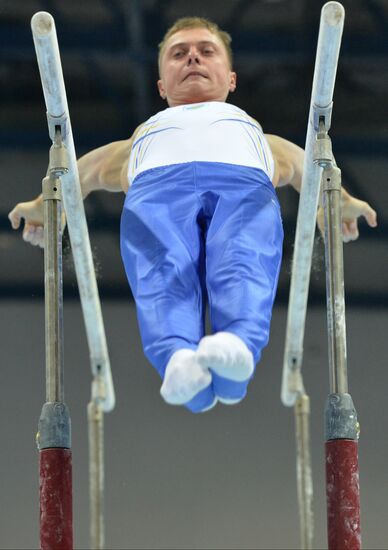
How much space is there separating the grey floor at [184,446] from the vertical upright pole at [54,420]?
2.40 metres

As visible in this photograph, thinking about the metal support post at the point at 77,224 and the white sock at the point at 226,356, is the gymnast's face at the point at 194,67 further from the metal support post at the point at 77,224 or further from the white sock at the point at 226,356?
the white sock at the point at 226,356

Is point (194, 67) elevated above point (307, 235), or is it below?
above

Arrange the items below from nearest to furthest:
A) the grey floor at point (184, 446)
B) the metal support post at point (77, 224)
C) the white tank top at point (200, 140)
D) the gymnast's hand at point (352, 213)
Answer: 1. the metal support post at point (77, 224)
2. the white tank top at point (200, 140)
3. the gymnast's hand at point (352, 213)
4. the grey floor at point (184, 446)

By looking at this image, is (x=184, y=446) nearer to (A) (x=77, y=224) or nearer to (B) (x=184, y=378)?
(A) (x=77, y=224)

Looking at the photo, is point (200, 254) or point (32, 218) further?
point (32, 218)

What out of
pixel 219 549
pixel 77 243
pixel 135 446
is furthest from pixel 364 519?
pixel 77 243

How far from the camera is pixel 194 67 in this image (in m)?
4.12

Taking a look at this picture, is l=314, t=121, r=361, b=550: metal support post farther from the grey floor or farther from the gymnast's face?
the grey floor

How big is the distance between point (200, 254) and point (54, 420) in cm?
73

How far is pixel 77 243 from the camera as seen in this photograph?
11.9 ft

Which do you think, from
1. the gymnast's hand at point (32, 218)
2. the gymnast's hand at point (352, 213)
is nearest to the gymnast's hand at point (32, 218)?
the gymnast's hand at point (32, 218)

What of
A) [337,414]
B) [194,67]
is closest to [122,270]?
[194,67]

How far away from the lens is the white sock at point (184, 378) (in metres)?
2.95

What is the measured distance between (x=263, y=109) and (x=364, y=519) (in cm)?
219
